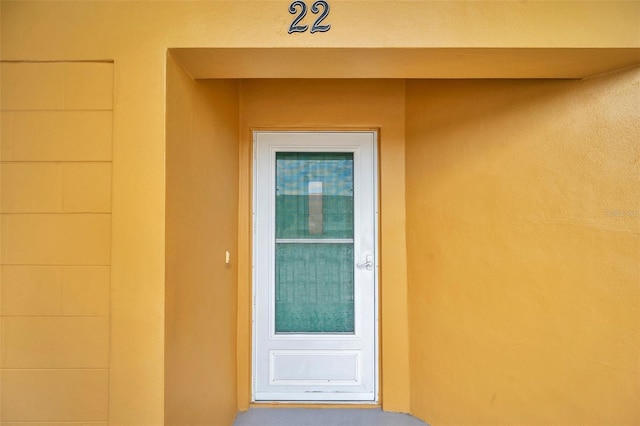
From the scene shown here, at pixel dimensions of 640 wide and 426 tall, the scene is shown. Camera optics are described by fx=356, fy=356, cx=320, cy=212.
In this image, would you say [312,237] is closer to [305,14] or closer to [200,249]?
[200,249]

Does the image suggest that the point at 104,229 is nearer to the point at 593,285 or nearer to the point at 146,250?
the point at 146,250

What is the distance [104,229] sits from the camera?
57.6 inches

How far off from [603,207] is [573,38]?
30.3 inches

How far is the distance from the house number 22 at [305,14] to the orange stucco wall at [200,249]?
539 mm

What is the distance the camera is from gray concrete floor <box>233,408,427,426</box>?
2451mm

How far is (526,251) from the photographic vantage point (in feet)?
6.21

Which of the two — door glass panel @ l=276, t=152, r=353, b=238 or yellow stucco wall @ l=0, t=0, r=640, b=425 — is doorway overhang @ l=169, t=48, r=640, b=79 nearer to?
yellow stucco wall @ l=0, t=0, r=640, b=425

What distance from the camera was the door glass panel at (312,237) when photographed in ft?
8.93

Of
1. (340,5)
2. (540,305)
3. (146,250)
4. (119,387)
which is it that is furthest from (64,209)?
(540,305)

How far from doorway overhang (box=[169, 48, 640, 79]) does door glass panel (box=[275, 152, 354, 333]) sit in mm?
1106

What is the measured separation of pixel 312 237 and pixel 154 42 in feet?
5.49

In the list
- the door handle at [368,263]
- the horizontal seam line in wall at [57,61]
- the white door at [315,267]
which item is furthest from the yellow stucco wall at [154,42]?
the door handle at [368,263]

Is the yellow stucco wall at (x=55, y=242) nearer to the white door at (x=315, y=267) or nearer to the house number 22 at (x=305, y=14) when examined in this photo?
the house number 22 at (x=305, y=14)

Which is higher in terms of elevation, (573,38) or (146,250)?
(573,38)
